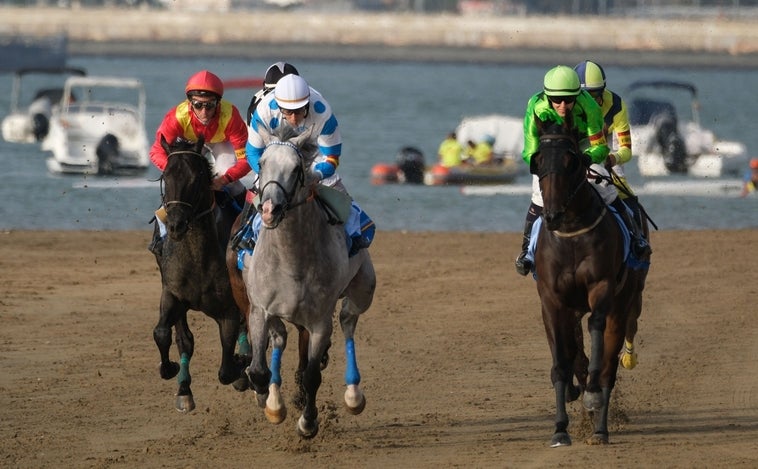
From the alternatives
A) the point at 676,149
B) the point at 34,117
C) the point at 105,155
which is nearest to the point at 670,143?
the point at 676,149

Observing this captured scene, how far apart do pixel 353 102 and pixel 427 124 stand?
14221 millimetres

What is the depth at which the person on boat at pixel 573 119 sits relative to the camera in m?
11.9

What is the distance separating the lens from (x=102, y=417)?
1309cm

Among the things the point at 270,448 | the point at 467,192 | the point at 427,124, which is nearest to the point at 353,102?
the point at 427,124

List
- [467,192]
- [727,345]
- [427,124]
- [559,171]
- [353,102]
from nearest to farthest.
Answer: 1. [559,171]
2. [727,345]
3. [467,192]
4. [427,124]
5. [353,102]

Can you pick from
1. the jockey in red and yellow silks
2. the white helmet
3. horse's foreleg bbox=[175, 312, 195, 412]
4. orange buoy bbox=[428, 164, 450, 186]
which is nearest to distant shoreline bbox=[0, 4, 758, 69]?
orange buoy bbox=[428, 164, 450, 186]

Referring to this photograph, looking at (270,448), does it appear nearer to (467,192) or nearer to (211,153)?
(211,153)

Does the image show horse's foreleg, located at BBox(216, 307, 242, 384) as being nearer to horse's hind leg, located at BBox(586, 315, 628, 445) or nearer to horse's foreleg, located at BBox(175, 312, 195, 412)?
horse's foreleg, located at BBox(175, 312, 195, 412)

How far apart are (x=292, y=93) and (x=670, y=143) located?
32.0m

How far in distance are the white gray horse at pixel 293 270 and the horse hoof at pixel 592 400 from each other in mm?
1703

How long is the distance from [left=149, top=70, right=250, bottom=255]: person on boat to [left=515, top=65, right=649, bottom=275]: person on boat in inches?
94.8

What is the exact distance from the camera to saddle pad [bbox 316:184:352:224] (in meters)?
11.6

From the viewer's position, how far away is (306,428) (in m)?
11.9

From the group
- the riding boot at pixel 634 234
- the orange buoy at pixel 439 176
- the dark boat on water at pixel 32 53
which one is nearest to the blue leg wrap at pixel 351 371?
the riding boot at pixel 634 234
